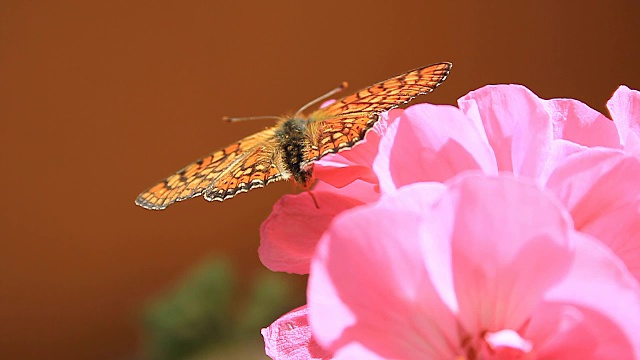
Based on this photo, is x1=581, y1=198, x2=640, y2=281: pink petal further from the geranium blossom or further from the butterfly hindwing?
the butterfly hindwing

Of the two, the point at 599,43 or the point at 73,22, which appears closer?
the point at 73,22

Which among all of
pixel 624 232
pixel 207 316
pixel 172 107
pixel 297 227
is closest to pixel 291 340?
pixel 297 227

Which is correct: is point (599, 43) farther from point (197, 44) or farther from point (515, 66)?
point (197, 44)

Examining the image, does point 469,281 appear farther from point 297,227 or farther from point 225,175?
point 225,175

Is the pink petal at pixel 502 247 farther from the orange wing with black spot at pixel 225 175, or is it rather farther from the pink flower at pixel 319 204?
the orange wing with black spot at pixel 225 175

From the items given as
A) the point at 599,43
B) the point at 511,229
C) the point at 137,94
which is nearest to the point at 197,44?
the point at 137,94
